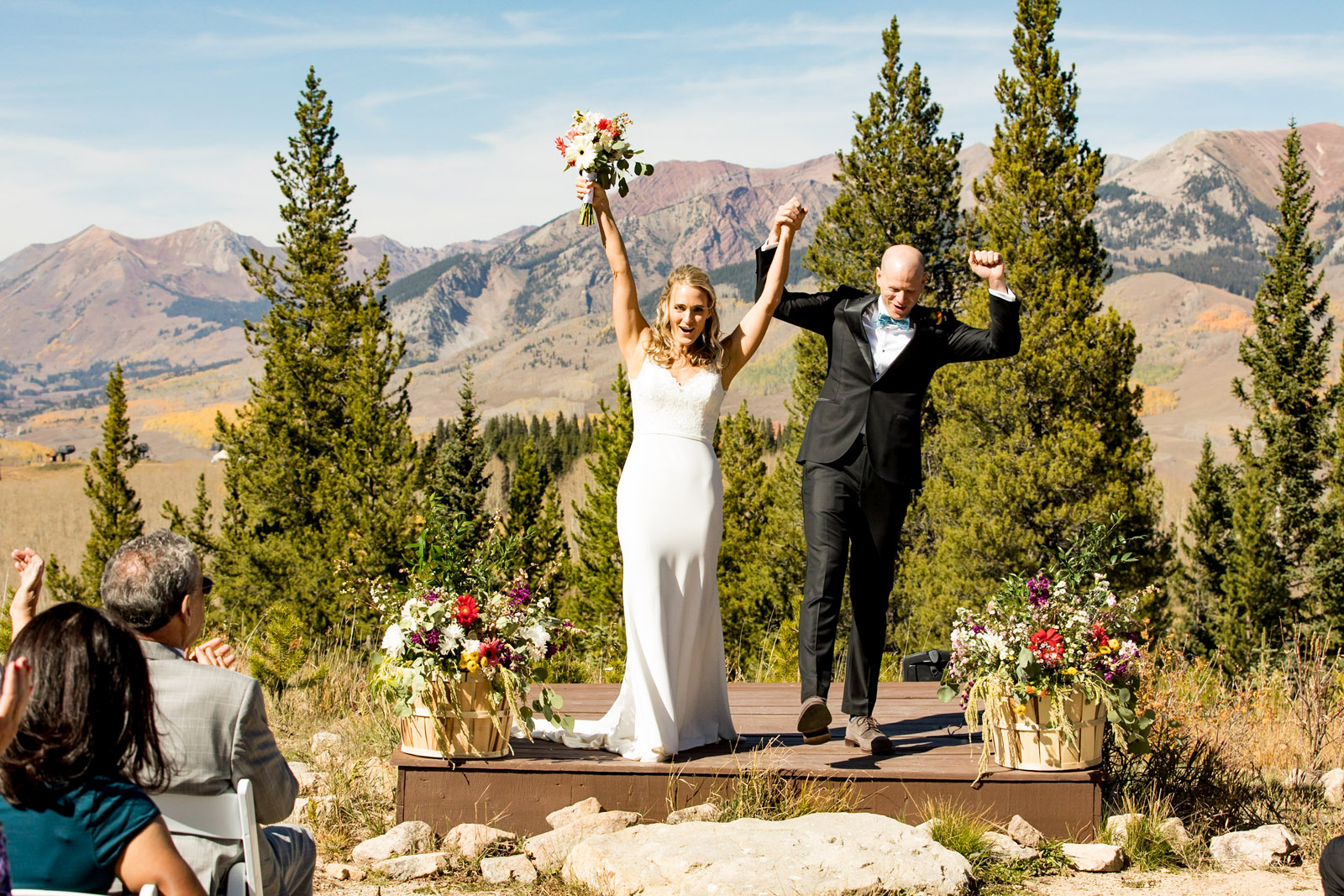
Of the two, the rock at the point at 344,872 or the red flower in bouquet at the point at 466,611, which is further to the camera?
the red flower in bouquet at the point at 466,611

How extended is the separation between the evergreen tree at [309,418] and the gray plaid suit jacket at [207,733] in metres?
13.7

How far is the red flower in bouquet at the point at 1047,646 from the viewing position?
4746mm

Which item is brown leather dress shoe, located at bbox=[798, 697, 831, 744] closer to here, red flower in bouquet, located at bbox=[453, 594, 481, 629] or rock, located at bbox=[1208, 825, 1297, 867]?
red flower in bouquet, located at bbox=[453, 594, 481, 629]

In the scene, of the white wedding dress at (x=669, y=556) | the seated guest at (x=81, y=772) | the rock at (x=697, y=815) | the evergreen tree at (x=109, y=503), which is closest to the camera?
the seated guest at (x=81, y=772)

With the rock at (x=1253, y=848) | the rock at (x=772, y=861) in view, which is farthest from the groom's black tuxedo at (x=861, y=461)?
the rock at (x=1253, y=848)

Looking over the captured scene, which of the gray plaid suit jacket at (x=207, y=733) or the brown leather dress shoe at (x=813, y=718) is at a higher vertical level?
the gray plaid suit jacket at (x=207, y=733)

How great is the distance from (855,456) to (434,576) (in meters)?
1.91

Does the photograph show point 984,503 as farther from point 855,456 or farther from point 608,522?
point 855,456

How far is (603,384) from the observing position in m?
125

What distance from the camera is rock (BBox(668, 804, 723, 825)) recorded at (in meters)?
4.83

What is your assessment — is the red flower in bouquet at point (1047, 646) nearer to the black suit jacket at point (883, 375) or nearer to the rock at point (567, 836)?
the black suit jacket at point (883, 375)

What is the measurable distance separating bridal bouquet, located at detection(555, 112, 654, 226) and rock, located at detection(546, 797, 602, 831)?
101 inches

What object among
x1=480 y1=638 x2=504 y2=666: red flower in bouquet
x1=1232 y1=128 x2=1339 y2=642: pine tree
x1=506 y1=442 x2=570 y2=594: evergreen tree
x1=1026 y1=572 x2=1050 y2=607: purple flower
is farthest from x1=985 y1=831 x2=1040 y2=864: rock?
x1=1232 y1=128 x2=1339 y2=642: pine tree

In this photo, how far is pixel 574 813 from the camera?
16.0ft
